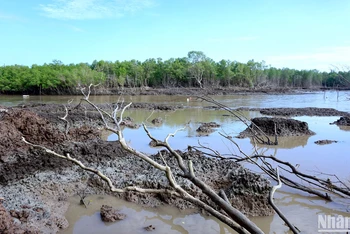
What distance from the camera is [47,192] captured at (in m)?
4.90

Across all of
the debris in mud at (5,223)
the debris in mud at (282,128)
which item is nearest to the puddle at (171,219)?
the debris in mud at (5,223)

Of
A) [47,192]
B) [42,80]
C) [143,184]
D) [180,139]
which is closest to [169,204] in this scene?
[143,184]

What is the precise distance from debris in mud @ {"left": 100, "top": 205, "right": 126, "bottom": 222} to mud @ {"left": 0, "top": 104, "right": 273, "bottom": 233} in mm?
499

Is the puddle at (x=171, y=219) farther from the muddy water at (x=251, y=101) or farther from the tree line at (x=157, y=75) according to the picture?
the tree line at (x=157, y=75)

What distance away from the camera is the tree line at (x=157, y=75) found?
48.3m

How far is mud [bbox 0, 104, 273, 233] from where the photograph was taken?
4254 millimetres

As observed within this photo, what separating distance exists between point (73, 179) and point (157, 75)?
5649 centimetres

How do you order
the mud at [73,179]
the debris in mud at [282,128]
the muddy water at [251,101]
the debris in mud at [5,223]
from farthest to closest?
the muddy water at [251,101] < the debris in mud at [282,128] < the mud at [73,179] < the debris in mud at [5,223]

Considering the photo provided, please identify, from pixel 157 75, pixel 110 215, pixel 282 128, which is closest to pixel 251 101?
pixel 282 128

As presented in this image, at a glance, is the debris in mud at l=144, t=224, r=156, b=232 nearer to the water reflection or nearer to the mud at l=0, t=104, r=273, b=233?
the water reflection

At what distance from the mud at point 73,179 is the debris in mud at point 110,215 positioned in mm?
499

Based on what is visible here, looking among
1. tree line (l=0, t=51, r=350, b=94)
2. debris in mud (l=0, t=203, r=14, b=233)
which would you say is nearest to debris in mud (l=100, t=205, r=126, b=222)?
debris in mud (l=0, t=203, r=14, b=233)

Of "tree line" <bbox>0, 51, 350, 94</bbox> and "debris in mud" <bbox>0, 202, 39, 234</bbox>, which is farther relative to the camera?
"tree line" <bbox>0, 51, 350, 94</bbox>

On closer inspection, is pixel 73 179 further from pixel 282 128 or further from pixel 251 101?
pixel 251 101
